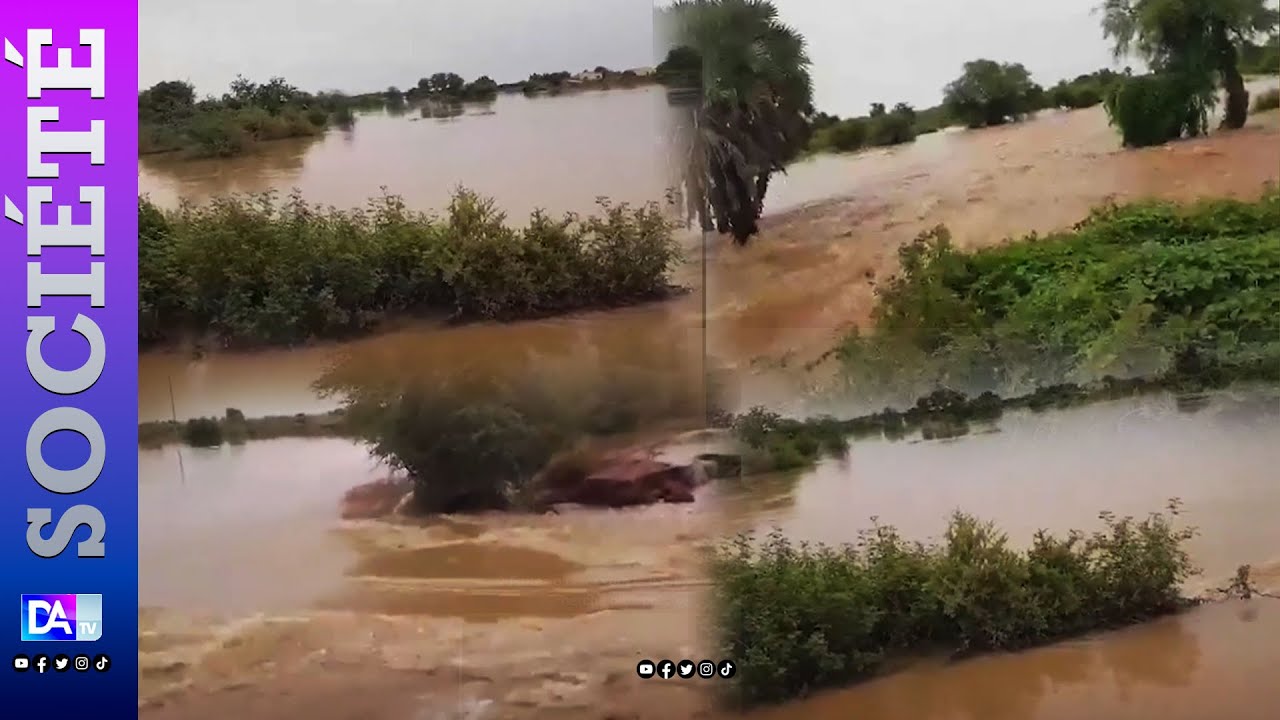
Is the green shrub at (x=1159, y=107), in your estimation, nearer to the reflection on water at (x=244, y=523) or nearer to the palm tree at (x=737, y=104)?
the palm tree at (x=737, y=104)

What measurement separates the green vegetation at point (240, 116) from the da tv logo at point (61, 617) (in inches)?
56.5

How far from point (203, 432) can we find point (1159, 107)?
11.1 ft

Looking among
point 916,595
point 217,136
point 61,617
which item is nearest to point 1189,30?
point 916,595

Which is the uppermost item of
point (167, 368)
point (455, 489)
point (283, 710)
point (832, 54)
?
point (832, 54)

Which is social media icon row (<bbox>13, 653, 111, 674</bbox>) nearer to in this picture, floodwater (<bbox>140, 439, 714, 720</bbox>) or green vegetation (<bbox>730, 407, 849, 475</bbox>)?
floodwater (<bbox>140, 439, 714, 720</bbox>)

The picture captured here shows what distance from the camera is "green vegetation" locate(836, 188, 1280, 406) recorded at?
3.16 m

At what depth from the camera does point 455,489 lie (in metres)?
3.04

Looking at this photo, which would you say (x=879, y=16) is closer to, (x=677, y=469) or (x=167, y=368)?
(x=677, y=469)

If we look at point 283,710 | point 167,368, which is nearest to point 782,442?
point 283,710

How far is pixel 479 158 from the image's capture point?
10.3 feet

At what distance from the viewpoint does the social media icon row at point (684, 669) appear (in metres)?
3.00

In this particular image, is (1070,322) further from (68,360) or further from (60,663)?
(60,663)

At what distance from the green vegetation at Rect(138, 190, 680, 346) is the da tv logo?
85 cm

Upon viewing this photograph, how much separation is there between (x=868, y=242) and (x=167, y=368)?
2.34m
